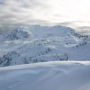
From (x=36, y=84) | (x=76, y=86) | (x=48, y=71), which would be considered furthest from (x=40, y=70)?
(x=76, y=86)

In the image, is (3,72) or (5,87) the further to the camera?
(3,72)

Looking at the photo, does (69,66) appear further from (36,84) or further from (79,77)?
(36,84)

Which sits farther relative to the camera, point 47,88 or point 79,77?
point 79,77

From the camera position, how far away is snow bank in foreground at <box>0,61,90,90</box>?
7.62m

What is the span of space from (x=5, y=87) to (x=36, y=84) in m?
0.99

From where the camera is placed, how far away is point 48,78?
811cm

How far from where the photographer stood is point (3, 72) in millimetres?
9031

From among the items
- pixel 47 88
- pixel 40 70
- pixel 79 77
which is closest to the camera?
pixel 47 88

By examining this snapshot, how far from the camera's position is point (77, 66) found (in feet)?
30.1

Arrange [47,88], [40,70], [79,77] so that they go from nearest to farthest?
1. [47,88]
2. [79,77]
3. [40,70]

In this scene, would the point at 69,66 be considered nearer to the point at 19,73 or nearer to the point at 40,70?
the point at 40,70

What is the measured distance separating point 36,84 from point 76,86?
126 centimetres

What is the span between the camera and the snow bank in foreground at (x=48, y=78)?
762cm

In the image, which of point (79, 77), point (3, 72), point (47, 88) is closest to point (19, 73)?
point (3, 72)
